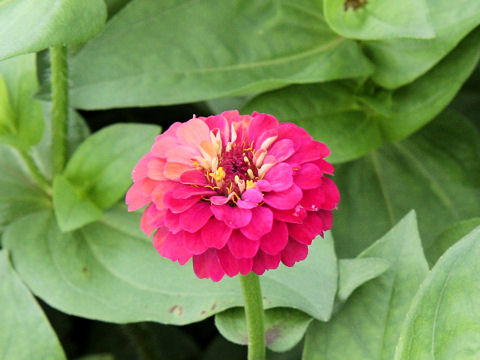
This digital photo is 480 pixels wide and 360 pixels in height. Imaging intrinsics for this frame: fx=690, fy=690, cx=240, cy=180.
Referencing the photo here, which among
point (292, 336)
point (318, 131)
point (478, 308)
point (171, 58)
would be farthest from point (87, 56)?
point (478, 308)

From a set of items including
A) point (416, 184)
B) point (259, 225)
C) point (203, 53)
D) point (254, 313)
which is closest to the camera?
point (259, 225)

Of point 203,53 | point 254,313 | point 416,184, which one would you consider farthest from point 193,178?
point 416,184

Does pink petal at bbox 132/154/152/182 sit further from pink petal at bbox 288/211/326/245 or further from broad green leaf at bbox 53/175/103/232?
broad green leaf at bbox 53/175/103/232

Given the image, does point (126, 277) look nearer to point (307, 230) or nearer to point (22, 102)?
point (22, 102)

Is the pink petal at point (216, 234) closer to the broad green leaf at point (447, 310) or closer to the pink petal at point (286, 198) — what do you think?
the pink petal at point (286, 198)

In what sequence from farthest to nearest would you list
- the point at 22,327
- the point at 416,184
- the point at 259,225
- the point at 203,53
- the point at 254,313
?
the point at 416,184
the point at 203,53
the point at 22,327
the point at 254,313
the point at 259,225

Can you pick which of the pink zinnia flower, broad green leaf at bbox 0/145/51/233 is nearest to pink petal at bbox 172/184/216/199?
the pink zinnia flower

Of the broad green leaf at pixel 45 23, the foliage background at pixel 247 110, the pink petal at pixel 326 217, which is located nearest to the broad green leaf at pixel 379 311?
the foliage background at pixel 247 110

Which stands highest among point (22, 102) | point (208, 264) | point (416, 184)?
point (208, 264)
